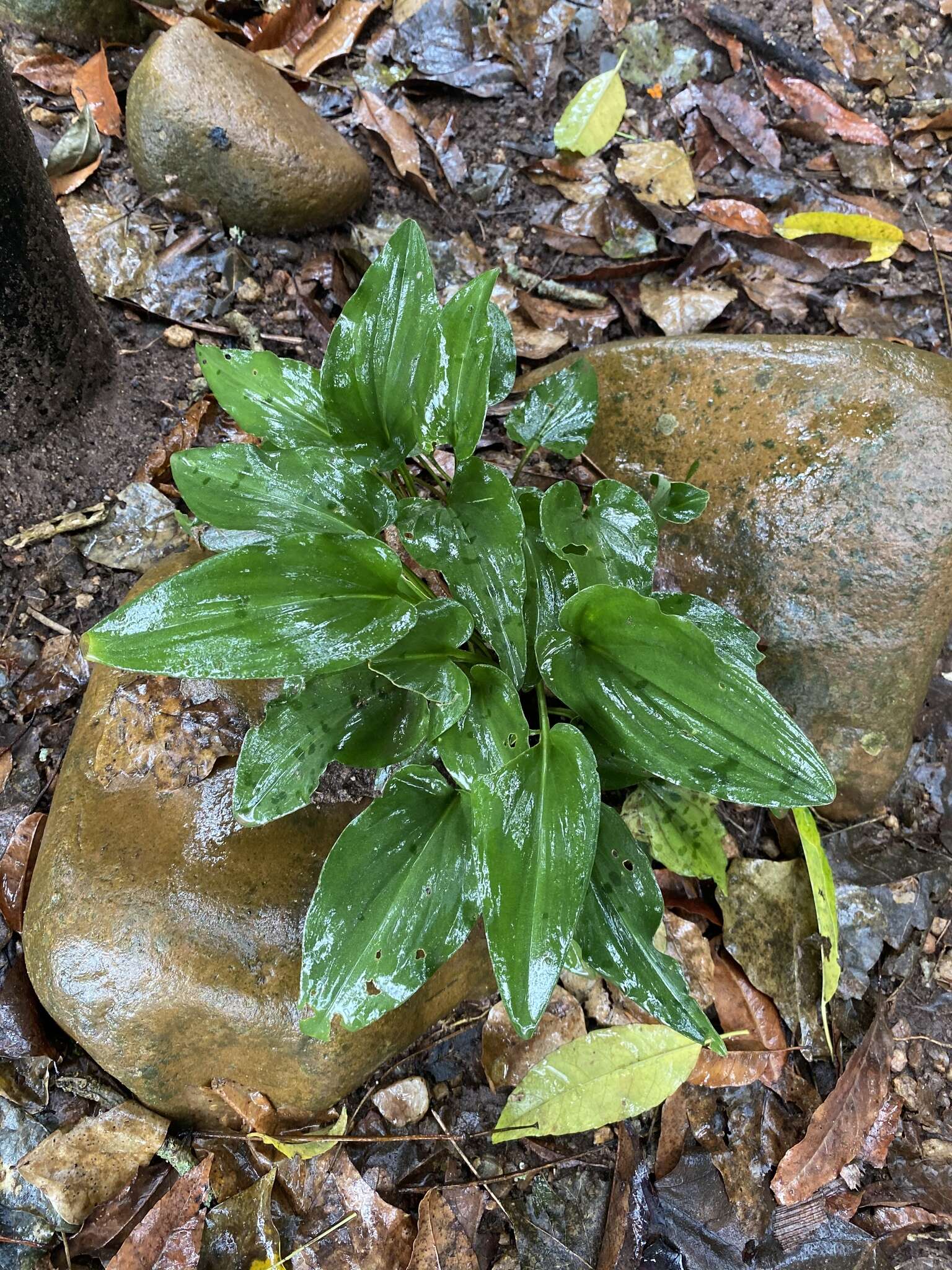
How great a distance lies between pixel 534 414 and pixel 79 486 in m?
1.12

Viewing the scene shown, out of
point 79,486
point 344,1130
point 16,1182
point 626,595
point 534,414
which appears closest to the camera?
point 626,595

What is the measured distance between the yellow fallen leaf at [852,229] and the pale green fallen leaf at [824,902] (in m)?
1.92

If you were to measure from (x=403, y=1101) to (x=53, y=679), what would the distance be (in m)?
1.19

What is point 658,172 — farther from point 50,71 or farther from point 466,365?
point 50,71

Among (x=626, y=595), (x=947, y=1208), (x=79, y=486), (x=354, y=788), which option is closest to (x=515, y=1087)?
(x=354, y=788)

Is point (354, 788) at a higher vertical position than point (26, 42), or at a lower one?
lower

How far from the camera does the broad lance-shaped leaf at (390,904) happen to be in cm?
A: 125

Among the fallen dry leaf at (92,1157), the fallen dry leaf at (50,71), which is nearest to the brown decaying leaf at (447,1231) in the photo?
the fallen dry leaf at (92,1157)

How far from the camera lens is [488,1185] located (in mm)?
1558

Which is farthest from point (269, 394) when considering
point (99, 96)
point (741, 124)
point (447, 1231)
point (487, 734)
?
point (741, 124)

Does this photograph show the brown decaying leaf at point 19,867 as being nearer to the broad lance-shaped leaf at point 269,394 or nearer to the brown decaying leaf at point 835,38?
the broad lance-shaped leaf at point 269,394

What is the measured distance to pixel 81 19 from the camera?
2.36 meters

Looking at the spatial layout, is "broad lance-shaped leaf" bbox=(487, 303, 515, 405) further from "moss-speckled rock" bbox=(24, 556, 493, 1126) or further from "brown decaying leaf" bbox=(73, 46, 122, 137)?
"brown decaying leaf" bbox=(73, 46, 122, 137)

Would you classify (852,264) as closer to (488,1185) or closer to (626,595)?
(626,595)
